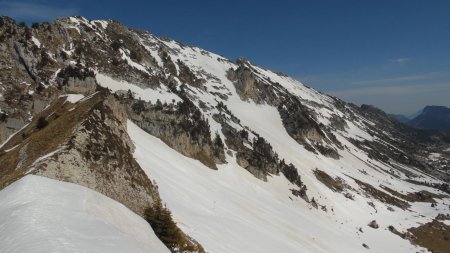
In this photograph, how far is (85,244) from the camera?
613 inches

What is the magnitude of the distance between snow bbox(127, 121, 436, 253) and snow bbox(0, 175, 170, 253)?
43.8 ft

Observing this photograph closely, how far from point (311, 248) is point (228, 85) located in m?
118

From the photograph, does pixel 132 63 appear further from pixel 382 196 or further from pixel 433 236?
pixel 382 196

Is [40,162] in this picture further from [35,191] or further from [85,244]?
[85,244]

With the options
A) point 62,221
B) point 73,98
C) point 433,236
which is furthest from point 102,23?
point 62,221

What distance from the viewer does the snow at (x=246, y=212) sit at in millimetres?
44531

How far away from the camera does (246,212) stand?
203 feet

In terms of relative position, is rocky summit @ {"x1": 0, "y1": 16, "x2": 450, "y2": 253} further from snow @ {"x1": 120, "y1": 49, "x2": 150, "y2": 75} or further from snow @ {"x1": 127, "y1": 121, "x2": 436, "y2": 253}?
snow @ {"x1": 120, "y1": 49, "x2": 150, "y2": 75}

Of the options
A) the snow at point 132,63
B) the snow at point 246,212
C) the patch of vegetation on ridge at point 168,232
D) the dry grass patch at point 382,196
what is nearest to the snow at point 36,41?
the snow at point 246,212

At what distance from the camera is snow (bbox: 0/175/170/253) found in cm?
1541

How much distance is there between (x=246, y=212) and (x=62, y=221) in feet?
150

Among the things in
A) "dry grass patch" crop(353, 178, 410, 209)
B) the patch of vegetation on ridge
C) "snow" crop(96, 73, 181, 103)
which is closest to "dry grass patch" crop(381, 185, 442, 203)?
"dry grass patch" crop(353, 178, 410, 209)

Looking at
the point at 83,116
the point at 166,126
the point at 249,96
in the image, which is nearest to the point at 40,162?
the point at 83,116

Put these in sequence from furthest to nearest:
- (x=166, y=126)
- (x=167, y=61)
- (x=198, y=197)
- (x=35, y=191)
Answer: (x=167, y=61) → (x=166, y=126) → (x=198, y=197) → (x=35, y=191)
